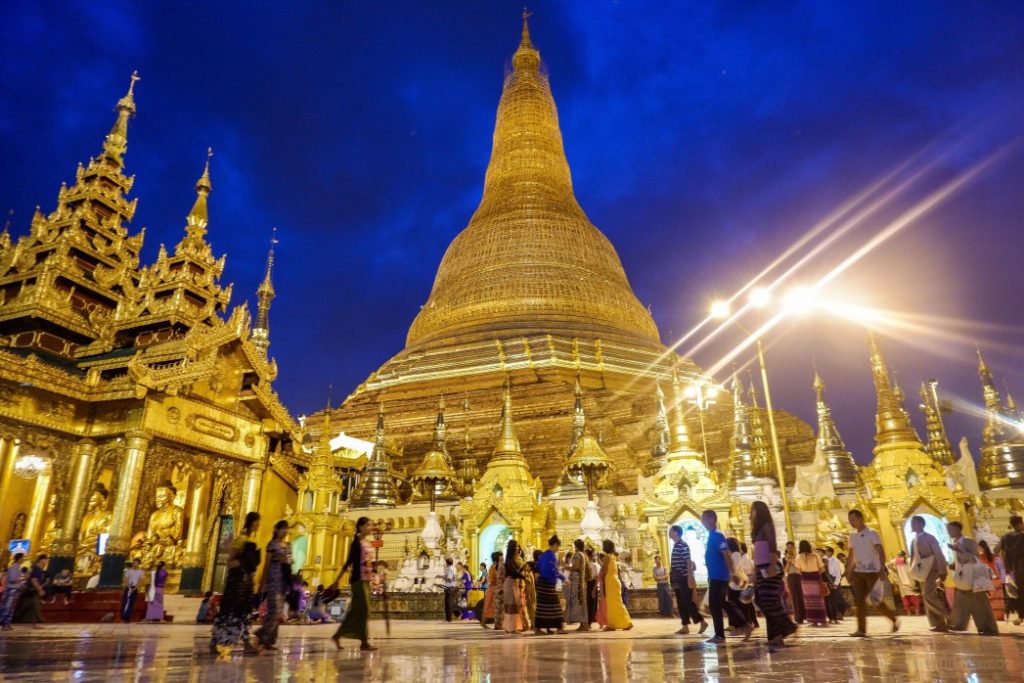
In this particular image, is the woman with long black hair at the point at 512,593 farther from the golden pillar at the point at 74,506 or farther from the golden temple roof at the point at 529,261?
the golden temple roof at the point at 529,261

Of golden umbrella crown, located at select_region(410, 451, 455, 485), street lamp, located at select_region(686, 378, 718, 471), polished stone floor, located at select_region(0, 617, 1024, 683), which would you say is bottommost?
Answer: polished stone floor, located at select_region(0, 617, 1024, 683)

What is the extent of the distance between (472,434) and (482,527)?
923cm

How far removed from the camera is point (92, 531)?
42.3ft

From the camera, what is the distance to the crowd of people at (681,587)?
5.79 m

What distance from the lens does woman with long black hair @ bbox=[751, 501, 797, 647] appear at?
19.4 ft

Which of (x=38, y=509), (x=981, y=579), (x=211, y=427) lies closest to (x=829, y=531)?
(x=981, y=579)

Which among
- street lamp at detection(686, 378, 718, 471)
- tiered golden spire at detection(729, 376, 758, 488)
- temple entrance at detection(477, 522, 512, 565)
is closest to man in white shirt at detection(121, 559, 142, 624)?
temple entrance at detection(477, 522, 512, 565)

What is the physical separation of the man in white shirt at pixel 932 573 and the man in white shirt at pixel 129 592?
39.2ft

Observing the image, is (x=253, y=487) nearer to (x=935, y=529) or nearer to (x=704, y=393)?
(x=935, y=529)

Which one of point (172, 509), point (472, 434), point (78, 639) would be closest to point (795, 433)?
point (472, 434)

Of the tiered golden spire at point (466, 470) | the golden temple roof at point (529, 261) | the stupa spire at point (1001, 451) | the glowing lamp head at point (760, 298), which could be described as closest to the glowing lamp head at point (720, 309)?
the glowing lamp head at point (760, 298)

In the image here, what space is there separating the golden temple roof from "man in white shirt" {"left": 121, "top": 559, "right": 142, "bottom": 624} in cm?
2020

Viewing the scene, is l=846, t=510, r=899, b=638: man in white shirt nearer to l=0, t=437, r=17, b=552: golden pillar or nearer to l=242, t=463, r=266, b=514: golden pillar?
l=242, t=463, r=266, b=514: golden pillar

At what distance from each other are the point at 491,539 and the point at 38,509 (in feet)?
32.1
